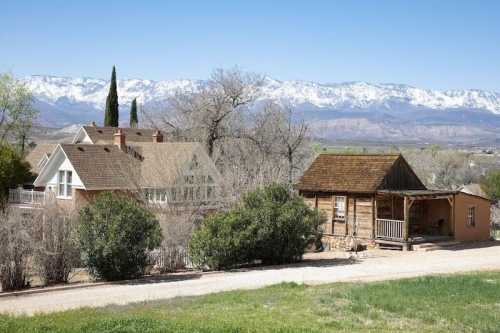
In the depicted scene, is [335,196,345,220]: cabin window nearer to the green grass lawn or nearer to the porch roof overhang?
the porch roof overhang

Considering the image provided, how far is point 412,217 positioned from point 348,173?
4.89m

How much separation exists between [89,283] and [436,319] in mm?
13382

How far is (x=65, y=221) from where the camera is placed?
Result: 90.4 ft

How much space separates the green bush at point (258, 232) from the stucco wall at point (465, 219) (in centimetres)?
1219

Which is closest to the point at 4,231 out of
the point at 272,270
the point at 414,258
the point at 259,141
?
the point at 272,270

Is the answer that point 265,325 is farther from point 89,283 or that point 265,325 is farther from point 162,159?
point 162,159

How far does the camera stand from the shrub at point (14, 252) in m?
25.5

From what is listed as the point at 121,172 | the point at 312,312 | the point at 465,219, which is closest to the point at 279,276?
the point at 312,312

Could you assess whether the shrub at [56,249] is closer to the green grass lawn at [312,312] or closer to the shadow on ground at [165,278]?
the shadow on ground at [165,278]

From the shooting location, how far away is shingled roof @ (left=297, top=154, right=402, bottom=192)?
4047cm

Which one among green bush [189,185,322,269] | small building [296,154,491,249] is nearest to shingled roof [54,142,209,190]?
small building [296,154,491,249]

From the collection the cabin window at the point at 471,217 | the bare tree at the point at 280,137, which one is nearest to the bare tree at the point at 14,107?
the bare tree at the point at 280,137

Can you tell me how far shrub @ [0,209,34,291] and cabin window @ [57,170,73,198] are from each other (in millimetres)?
21129

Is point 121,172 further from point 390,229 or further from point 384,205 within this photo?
point 390,229
